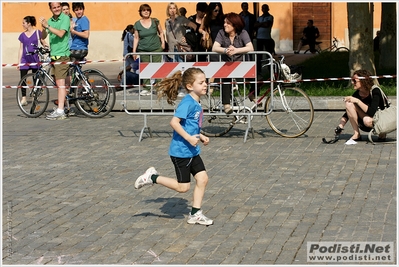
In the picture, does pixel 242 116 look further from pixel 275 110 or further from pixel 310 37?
pixel 310 37

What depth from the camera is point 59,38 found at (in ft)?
47.4

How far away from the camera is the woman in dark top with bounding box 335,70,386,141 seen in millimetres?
11461

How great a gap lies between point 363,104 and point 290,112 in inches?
46.1

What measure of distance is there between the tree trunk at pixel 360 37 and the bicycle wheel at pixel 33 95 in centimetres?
573

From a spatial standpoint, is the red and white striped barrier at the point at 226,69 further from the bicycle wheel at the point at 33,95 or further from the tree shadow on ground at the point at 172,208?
the tree shadow on ground at the point at 172,208

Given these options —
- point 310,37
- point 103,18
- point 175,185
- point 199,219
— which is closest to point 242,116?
point 175,185

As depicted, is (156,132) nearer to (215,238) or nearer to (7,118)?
(7,118)

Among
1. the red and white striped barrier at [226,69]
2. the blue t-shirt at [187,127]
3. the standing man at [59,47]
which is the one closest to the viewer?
the blue t-shirt at [187,127]

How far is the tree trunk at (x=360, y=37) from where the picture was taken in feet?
54.7

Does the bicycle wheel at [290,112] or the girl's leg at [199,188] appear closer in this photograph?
the girl's leg at [199,188]

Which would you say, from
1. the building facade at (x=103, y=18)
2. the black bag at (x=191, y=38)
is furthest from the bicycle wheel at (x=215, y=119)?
the building facade at (x=103, y=18)

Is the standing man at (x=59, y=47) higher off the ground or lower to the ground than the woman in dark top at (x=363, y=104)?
higher

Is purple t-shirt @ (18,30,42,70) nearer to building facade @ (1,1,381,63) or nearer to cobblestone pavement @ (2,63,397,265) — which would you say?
cobblestone pavement @ (2,63,397,265)

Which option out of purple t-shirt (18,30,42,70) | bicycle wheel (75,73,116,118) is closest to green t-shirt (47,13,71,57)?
bicycle wheel (75,73,116,118)
